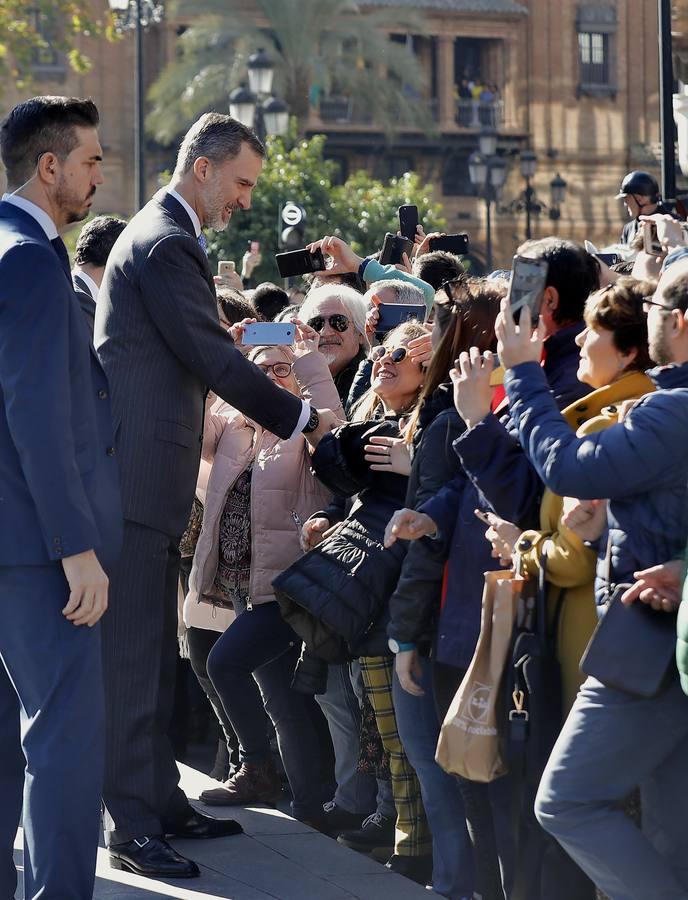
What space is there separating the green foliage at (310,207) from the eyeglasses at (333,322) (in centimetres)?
1768

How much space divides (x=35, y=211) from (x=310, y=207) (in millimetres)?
25172

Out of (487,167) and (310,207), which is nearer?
(310,207)

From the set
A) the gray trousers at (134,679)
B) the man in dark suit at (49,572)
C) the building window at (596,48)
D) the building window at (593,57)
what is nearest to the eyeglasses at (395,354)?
the gray trousers at (134,679)

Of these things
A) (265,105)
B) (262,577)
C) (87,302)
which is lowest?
(262,577)

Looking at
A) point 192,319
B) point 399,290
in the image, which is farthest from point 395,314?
point 192,319

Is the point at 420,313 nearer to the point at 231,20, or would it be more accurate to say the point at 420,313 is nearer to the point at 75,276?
the point at 75,276

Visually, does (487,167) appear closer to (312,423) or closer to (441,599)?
(312,423)

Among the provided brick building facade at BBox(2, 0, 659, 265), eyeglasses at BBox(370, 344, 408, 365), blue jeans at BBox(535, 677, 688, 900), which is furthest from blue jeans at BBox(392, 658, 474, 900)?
brick building facade at BBox(2, 0, 659, 265)

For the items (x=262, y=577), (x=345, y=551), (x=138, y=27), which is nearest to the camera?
(x=345, y=551)

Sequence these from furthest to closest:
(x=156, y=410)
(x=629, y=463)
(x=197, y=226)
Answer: (x=197, y=226) < (x=156, y=410) < (x=629, y=463)

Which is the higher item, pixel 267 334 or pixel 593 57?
pixel 593 57

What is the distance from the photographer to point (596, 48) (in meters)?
54.4

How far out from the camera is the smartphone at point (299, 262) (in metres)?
6.82

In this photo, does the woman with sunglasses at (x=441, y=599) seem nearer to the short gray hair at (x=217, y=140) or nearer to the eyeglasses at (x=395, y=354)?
the eyeglasses at (x=395, y=354)
